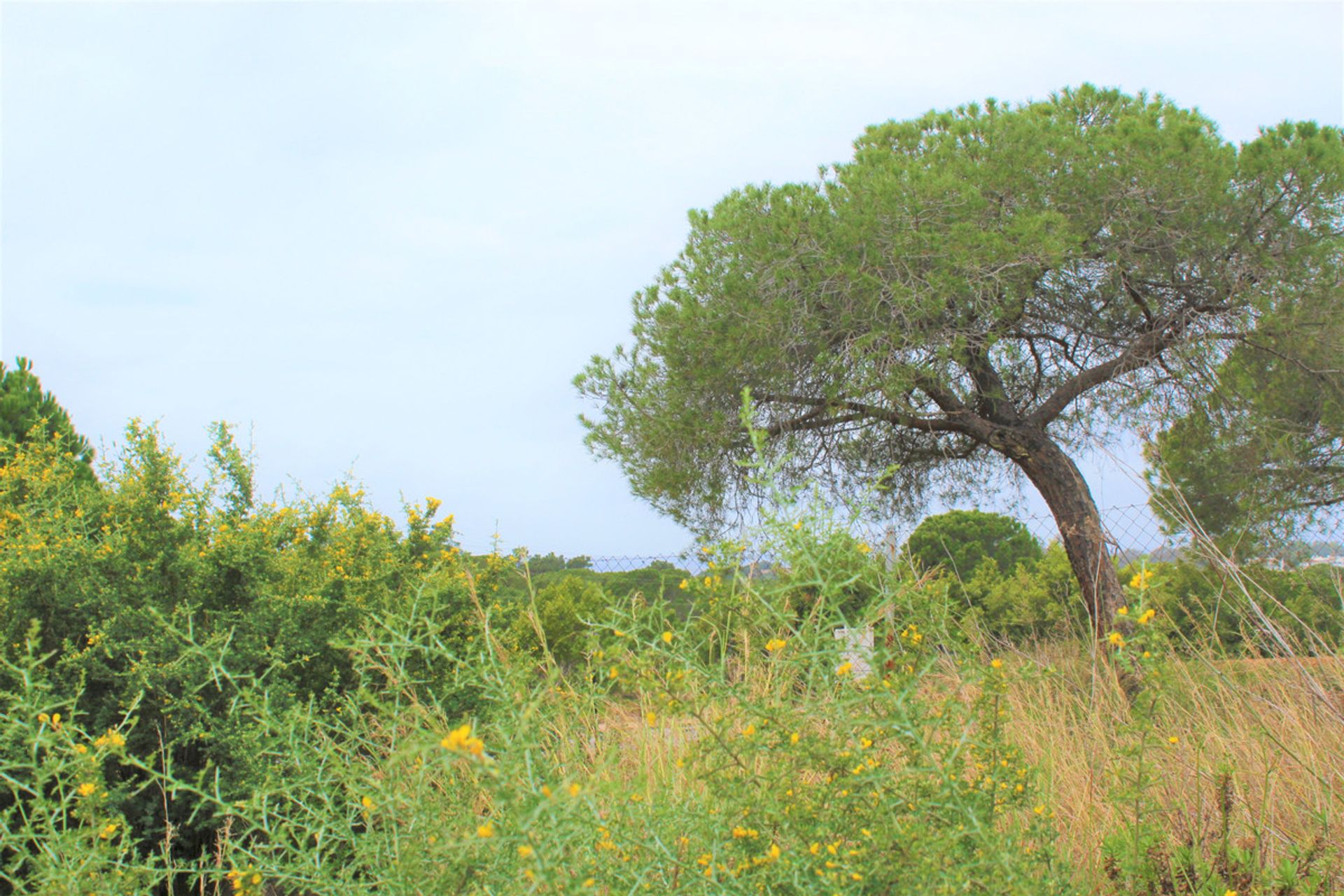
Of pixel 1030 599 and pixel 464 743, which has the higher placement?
pixel 1030 599

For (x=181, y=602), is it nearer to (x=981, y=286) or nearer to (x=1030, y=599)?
(x=981, y=286)

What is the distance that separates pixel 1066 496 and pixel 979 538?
12.4ft

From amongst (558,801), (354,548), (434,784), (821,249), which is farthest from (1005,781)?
(821,249)

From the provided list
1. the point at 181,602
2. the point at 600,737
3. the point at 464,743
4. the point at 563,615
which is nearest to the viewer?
the point at 464,743

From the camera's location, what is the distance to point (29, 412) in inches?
244

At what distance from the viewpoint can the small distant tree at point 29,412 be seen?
6070mm

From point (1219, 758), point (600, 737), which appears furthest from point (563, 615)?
point (1219, 758)

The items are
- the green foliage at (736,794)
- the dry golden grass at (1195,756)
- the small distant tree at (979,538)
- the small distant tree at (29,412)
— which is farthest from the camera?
the small distant tree at (979,538)

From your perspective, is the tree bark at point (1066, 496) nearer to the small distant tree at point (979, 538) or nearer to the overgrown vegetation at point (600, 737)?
the overgrown vegetation at point (600, 737)

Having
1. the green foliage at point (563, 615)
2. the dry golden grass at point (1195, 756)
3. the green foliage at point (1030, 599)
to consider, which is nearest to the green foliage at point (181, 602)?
the dry golden grass at point (1195, 756)

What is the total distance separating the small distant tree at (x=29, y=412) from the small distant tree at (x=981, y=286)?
145 inches

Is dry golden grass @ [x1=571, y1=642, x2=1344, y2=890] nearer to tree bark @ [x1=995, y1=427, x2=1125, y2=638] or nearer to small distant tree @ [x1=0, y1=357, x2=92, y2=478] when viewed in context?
tree bark @ [x1=995, y1=427, x2=1125, y2=638]

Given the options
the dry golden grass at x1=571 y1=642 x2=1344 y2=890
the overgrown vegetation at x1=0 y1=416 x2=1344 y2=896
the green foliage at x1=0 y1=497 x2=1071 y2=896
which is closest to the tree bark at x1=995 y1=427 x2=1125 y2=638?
the overgrown vegetation at x1=0 y1=416 x2=1344 y2=896

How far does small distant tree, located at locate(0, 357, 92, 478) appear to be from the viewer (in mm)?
6070
